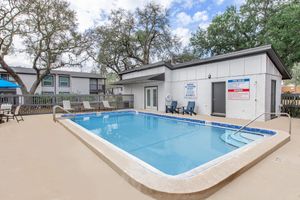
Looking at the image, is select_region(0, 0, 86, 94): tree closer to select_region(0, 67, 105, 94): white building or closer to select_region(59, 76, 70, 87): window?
select_region(0, 67, 105, 94): white building

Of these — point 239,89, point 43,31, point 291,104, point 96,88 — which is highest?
point 43,31

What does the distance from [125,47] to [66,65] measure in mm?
7138

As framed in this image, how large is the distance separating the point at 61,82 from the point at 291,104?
2764cm

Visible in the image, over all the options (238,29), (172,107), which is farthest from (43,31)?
(238,29)

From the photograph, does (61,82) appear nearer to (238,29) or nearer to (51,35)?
(51,35)

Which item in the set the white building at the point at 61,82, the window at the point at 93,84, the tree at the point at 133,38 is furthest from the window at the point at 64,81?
the tree at the point at 133,38

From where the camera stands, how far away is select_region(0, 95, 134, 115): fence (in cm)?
1216

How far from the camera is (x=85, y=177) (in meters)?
2.89

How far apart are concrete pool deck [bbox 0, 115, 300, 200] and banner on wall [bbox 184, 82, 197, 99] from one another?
288 inches

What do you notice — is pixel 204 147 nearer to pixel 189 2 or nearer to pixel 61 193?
pixel 61 193

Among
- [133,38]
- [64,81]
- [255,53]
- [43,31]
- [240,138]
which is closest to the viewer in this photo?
[240,138]

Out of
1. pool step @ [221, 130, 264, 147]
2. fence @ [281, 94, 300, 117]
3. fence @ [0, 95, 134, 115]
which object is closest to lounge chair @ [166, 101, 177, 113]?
fence @ [0, 95, 134, 115]

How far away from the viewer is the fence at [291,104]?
33.1ft

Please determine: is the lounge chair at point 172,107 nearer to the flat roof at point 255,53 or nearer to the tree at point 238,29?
the flat roof at point 255,53
